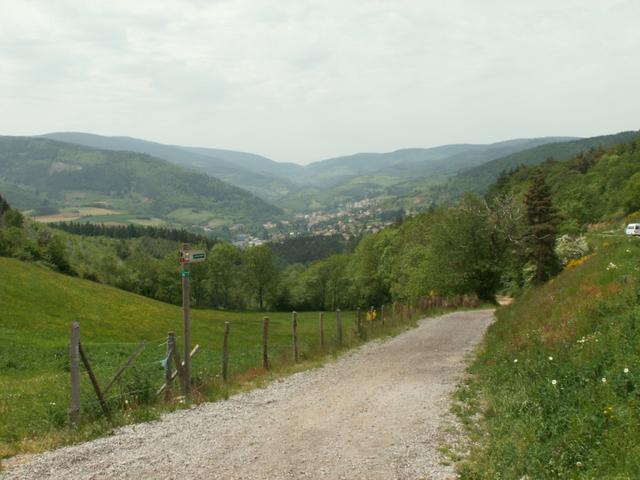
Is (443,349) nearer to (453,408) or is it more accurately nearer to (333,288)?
(453,408)

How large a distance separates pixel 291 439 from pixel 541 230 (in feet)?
132

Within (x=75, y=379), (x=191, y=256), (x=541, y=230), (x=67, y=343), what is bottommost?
(x=67, y=343)

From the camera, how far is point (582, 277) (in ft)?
64.0

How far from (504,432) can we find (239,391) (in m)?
8.81

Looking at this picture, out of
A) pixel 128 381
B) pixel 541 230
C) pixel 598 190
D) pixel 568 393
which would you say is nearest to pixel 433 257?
pixel 541 230

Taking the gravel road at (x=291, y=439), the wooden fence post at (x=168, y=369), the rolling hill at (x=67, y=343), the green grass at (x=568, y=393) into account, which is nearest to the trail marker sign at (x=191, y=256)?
the wooden fence post at (x=168, y=369)

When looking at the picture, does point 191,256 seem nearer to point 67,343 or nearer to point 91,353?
point 91,353

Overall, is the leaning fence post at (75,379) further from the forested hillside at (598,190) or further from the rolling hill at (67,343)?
the forested hillside at (598,190)

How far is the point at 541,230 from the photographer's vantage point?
45562 mm

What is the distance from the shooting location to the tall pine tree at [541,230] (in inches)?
1780

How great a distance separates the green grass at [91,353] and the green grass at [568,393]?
26.0ft

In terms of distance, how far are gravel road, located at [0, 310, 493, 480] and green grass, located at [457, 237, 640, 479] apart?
110 centimetres

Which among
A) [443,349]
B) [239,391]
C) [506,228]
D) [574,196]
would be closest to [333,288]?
[574,196]

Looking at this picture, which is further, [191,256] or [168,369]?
[191,256]
